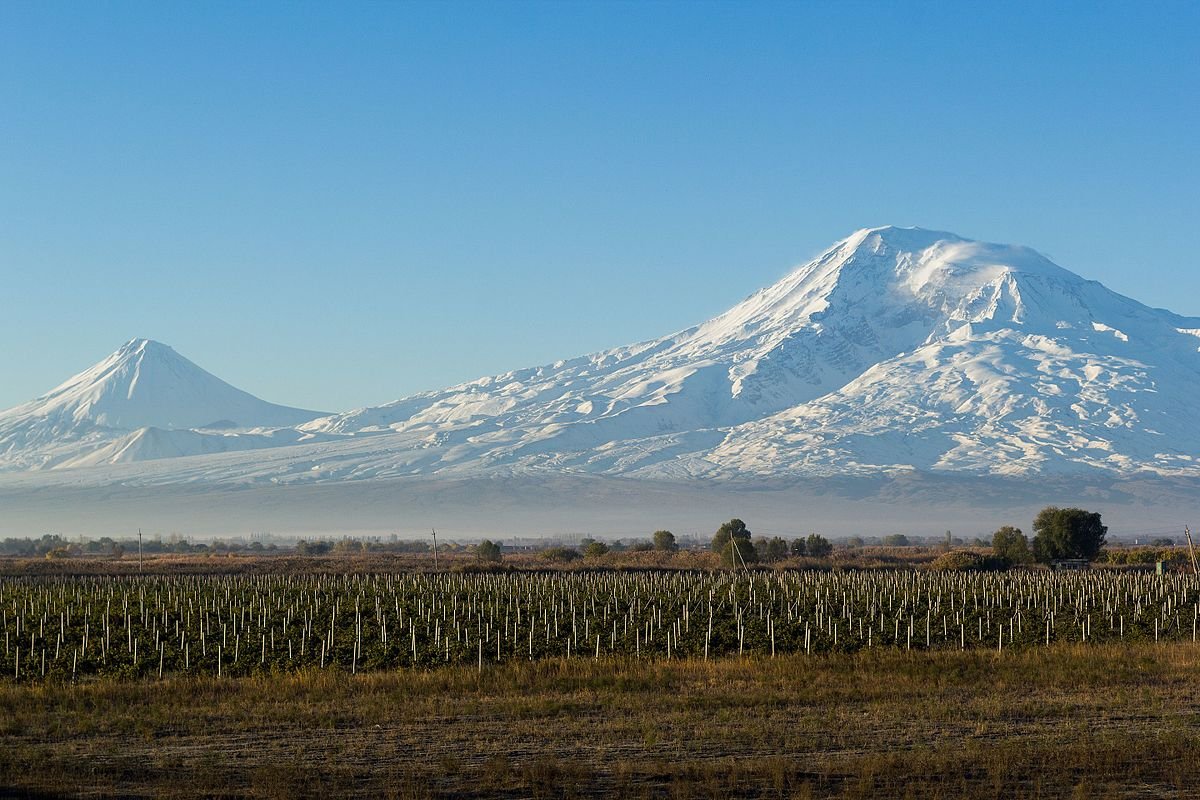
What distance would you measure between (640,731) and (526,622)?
63.1ft

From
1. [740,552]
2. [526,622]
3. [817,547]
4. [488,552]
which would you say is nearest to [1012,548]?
[740,552]

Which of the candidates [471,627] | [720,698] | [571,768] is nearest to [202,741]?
[571,768]

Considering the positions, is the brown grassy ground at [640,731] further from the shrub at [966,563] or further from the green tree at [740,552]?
the green tree at [740,552]

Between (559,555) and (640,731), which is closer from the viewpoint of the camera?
(640,731)

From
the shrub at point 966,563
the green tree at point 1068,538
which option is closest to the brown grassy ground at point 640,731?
the shrub at point 966,563

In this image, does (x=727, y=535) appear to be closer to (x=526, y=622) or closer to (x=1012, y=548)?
(x=1012, y=548)

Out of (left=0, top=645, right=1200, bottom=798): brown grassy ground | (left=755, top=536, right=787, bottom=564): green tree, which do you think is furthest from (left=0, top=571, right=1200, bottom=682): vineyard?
(left=755, top=536, right=787, bottom=564): green tree

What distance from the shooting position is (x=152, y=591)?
178ft

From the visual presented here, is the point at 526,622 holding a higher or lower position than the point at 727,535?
lower

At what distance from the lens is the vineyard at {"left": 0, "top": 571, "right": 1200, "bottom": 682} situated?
3073cm

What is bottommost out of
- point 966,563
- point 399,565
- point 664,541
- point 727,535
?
point 399,565

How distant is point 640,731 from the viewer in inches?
799

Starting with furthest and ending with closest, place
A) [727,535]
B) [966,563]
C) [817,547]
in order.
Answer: [817,547]
[727,535]
[966,563]

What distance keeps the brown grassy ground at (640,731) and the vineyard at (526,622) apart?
342 centimetres
